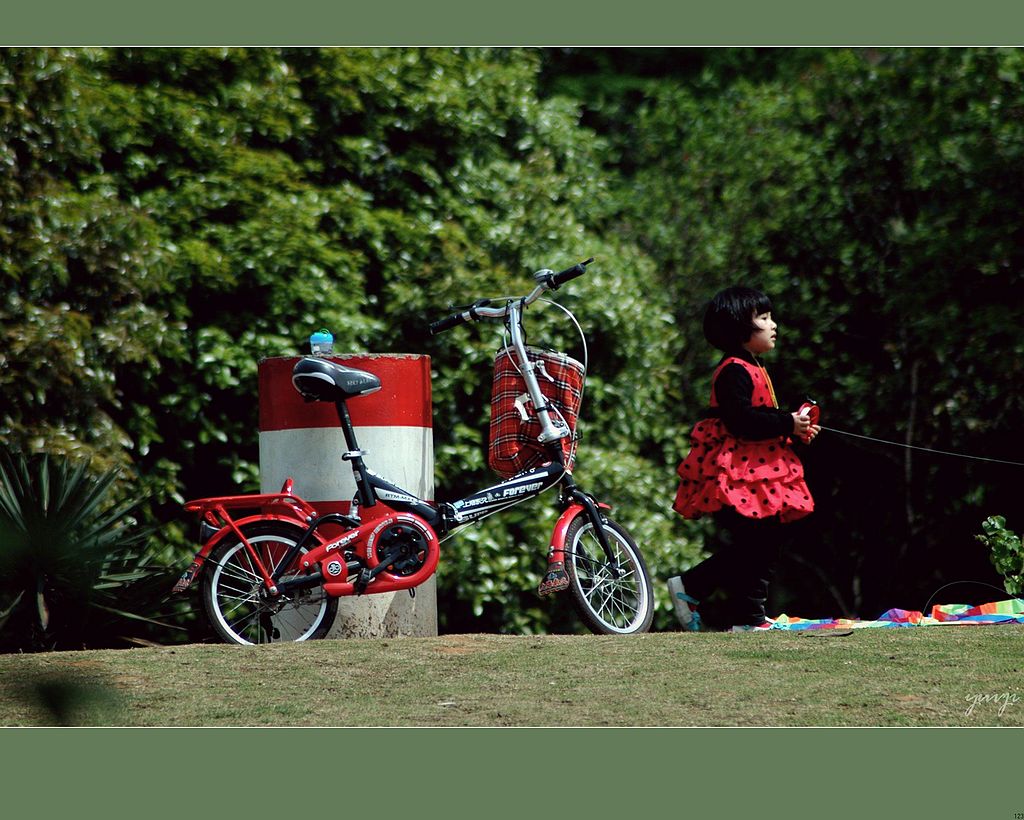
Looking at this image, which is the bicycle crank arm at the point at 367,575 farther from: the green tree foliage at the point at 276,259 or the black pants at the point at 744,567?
the green tree foliage at the point at 276,259

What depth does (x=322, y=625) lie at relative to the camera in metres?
5.84

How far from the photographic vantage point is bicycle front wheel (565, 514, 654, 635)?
5895 millimetres

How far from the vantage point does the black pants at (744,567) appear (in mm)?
6000

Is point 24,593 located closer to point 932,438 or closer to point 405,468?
point 405,468

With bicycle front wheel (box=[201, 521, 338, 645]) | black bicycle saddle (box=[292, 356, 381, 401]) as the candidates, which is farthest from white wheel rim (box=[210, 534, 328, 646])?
black bicycle saddle (box=[292, 356, 381, 401])

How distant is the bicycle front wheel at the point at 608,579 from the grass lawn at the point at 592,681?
0.19 metres

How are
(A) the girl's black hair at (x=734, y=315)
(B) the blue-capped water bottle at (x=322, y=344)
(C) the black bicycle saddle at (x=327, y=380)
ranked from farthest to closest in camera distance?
(A) the girl's black hair at (x=734, y=315), (B) the blue-capped water bottle at (x=322, y=344), (C) the black bicycle saddle at (x=327, y=380)

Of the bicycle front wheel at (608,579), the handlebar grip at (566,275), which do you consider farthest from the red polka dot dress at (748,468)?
the handlebar grip at (566,275)

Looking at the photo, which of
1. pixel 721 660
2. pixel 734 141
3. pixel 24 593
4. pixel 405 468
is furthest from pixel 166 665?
pixel 734 141

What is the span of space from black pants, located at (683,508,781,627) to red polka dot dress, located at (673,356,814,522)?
69mm

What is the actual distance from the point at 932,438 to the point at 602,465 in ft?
9.82

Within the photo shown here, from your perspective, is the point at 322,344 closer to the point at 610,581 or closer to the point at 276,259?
the point at 610,581

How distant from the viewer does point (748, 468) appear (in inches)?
236

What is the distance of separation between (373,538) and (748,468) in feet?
5.05
